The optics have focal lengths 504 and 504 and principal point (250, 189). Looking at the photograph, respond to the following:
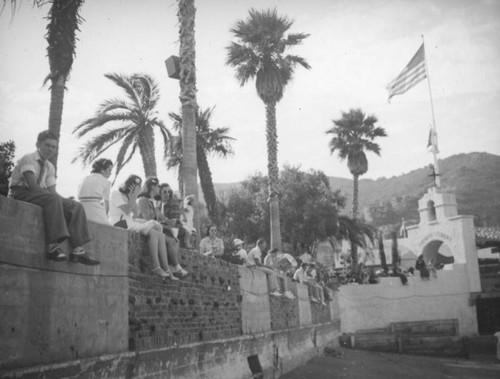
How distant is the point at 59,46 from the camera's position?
39.8 ft

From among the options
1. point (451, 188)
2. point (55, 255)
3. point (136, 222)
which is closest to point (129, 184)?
point (136, 222)

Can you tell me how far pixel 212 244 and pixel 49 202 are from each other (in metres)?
5.88

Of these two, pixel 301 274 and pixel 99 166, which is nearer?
pixel 99 166

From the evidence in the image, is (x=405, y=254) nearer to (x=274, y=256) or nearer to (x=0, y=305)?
(x=274, y=256)

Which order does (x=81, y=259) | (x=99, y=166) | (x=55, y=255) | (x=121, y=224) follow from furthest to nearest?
(x=121, y=224) < (x=99, y=166) < (x=81, y=259) < (x=55, y=255)

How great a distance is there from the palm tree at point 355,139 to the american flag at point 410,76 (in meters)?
3.89

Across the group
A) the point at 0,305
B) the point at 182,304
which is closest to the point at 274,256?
the point at 182,304

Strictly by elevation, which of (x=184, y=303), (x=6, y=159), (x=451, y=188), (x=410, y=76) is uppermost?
(x=451, y=188)

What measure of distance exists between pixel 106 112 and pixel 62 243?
599 inches

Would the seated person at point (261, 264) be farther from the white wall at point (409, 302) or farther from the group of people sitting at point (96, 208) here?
the white wall at point (409, 302)

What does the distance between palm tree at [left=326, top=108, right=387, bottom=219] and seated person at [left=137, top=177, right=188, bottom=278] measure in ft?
94.5

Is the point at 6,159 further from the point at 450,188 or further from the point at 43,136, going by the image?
the point at 450,188

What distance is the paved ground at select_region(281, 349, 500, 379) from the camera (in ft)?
51.3

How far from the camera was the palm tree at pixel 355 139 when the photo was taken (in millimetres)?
35188
